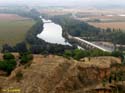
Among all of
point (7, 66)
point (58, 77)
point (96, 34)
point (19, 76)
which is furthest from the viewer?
point (96, 34)

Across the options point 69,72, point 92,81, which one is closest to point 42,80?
point 69,72

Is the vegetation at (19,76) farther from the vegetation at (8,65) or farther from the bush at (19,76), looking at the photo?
the vegetation at (8,65)

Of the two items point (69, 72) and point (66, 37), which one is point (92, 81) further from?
point (66, 37)

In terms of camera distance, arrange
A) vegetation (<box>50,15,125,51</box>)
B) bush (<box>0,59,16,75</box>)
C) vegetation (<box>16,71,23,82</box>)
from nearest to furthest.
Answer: vegetation (<box>16,71,23,82</box>) < bush (<box>0,59,16,75</box>) < vegetation (<box>50,15,125,51</box>)

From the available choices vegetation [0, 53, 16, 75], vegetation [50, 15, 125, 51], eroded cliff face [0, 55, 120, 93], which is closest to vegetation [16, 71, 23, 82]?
eroded cliff face [0, 55, 120, 93]

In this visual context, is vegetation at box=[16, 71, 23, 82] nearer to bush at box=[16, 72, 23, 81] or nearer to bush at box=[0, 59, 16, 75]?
bush at box=[16, 72, 23, 81]

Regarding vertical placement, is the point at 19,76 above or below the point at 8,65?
above

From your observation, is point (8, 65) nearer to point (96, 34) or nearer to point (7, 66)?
point (7, 66)

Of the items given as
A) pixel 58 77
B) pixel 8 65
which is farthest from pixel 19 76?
pixel 8 65
